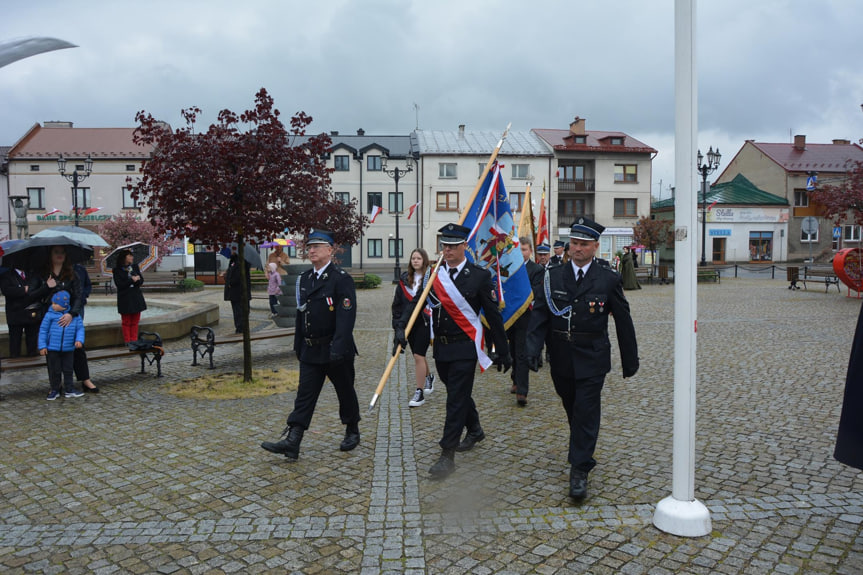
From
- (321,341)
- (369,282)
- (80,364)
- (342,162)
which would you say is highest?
(342,162)

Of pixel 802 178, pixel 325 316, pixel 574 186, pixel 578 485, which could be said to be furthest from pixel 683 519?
pixel 802 178

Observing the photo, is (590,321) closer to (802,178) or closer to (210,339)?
(210,339)

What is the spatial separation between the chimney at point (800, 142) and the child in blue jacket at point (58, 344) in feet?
212

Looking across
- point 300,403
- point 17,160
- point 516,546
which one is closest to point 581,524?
point 516,546

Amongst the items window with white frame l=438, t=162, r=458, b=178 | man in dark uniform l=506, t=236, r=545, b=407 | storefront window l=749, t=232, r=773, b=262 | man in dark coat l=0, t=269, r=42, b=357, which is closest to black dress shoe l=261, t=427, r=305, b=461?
man in dark uniform l=506, t=236, r=545, b=407

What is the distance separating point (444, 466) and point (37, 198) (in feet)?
176

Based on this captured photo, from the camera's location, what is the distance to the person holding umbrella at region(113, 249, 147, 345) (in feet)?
36.5

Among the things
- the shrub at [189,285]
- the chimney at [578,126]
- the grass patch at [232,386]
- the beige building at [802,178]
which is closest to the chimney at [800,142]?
the beige building at [802,178]

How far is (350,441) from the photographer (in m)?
6.18

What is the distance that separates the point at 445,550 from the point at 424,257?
4636 mm

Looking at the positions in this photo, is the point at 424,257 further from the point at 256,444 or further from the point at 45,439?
the point at 45,439

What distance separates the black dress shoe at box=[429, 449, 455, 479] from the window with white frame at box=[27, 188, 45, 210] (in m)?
53.2

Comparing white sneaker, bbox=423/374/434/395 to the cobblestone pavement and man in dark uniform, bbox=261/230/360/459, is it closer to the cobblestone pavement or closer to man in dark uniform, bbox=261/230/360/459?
the cobblestone pavement

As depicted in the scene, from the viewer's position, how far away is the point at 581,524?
4.44m
